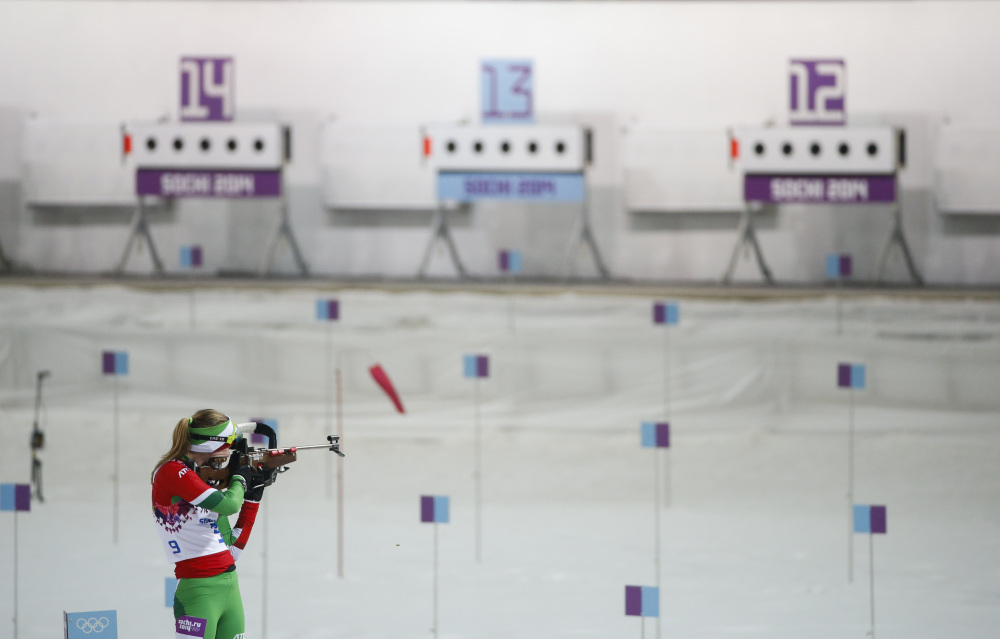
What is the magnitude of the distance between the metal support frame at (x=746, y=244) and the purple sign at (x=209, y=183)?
124 inches

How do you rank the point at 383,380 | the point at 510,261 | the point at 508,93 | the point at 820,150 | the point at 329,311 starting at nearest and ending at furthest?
1. the point at 329,311
2. the point at 383,380
3. the point at 820,150
4. the point at 510,261
5. the point at 508,93

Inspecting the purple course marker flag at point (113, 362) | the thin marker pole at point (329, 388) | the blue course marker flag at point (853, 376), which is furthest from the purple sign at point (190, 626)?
the thin marker pole at point (329, 388)

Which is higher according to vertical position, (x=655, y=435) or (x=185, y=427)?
(x=185, y=427)

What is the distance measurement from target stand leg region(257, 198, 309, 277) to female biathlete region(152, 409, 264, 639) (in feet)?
19.6

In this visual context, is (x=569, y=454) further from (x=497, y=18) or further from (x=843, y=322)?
(x=497, y=18)

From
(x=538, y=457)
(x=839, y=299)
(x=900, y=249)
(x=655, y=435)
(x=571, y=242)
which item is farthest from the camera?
(x=571, y=242)

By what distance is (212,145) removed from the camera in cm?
784

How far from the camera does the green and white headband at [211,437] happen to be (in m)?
2.53

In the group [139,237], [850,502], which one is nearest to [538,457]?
[850,502]

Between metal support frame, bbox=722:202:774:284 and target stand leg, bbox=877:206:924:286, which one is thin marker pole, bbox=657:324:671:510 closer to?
metal support frame, bbox=722:202:774:284

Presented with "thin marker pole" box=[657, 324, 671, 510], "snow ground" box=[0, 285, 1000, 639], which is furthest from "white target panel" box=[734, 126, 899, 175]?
"thin marker pole" box=[657, 324, 671, 510]

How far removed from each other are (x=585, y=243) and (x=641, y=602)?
5.42 metres

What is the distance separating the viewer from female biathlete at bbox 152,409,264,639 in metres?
2.50

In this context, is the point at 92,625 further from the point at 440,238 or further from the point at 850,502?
the point at 440,238
